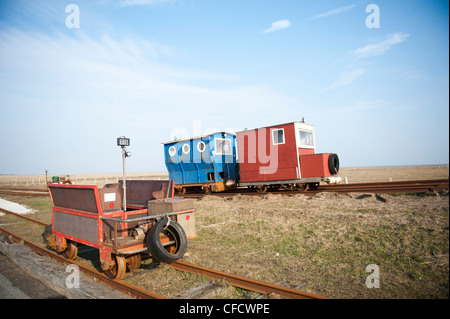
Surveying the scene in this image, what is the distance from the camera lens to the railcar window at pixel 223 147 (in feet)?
52.2

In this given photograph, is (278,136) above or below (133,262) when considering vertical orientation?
above

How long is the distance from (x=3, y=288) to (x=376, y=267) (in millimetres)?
6784

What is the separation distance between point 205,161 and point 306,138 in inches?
227

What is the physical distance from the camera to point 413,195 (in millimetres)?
10492

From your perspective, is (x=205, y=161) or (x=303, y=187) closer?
(x=303, y=187)

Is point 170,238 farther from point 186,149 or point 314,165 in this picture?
point 186,149

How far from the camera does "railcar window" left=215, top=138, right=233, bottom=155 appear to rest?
15.9 m

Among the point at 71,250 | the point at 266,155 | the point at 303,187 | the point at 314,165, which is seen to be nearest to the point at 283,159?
the point at 266,155

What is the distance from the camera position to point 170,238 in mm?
5684

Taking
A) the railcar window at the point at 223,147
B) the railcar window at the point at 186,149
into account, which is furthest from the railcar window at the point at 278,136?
the railcar window at the point at 186,149

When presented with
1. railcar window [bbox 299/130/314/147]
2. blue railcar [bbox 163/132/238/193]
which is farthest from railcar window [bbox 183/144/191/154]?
railcar window [bbox 299/130/314/147]
